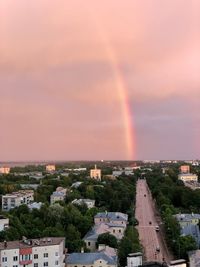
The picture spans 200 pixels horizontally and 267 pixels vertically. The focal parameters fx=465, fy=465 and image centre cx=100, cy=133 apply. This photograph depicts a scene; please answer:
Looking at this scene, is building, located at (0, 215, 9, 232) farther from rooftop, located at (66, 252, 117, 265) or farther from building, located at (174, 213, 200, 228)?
building, located at (174, 213, 200, 228)

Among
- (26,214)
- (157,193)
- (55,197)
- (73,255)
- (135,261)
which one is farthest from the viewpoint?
(157,193)

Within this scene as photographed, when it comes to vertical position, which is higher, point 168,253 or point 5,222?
point 5,222

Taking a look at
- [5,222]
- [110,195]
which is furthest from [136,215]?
[5,222]

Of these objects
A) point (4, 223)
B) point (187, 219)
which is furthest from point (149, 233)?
point (4, 223)

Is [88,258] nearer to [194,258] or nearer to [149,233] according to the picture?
[194,258]

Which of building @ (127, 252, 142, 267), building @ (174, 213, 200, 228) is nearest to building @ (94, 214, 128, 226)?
building @ (174, 213, 200, 228)

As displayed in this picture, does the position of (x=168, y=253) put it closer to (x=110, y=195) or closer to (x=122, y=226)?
(x=122, y=226)
